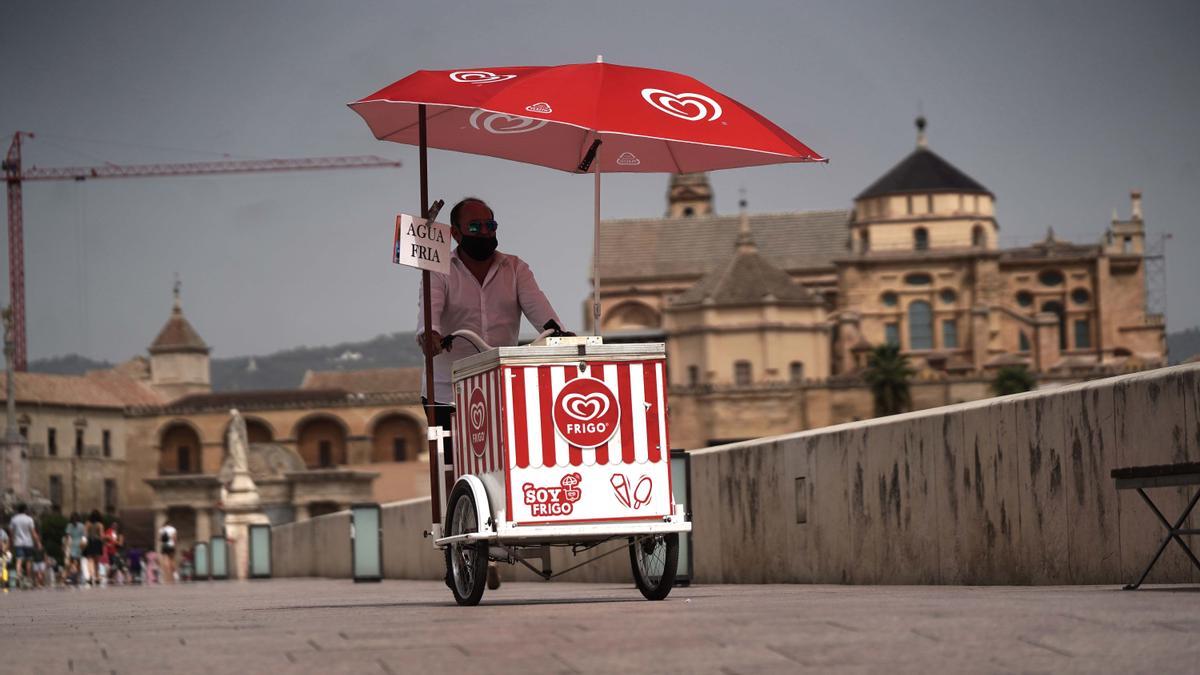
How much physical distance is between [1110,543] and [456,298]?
3.22 metres

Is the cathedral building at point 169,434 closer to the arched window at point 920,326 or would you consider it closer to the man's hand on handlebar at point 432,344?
the arched window at point 920,326

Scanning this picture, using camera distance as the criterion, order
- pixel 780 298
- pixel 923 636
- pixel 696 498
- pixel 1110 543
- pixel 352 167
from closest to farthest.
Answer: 1. pixel 923 636
2. pixel 1110 543
3. pixel 696 498
4. pixel 780 298
5. pixel 352 167

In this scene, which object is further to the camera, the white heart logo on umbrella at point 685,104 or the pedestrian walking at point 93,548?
the pedestrian walking at point 93,548

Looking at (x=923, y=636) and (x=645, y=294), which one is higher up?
(x=645, y=294)

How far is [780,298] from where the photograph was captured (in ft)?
348

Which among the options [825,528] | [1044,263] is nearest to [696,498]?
[825,528]

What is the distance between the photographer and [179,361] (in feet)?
516

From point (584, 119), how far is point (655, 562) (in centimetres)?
201

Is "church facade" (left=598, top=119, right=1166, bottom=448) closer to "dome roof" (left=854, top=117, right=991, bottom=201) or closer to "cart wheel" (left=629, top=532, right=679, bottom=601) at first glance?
"dome roof" (left=854, top=117, right=991, bottom=201)

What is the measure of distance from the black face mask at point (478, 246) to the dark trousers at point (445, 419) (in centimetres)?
73

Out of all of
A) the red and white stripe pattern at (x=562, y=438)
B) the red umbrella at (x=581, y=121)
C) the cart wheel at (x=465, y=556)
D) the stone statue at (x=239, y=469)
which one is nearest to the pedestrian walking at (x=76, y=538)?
the stone statue at (x=239, y=469)

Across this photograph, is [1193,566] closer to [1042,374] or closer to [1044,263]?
[1042,374]

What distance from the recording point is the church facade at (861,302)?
346 ft

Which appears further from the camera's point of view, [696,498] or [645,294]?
[645,294]
